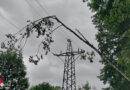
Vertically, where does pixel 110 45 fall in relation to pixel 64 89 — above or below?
above

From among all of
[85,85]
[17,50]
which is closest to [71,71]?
[17,50]

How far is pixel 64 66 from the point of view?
28.2 metres

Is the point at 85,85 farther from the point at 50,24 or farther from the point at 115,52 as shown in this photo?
the point at 50,24

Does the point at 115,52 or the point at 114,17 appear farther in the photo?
the point at 115,52

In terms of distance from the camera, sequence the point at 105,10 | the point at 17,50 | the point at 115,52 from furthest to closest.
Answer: the point at 115,52 → the point at 105,10 → the point at 17,50

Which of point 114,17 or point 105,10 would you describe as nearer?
point 114,17

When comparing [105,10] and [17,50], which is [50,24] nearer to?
[17,50]

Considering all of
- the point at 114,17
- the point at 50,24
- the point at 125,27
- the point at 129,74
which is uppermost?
the point at 125,27

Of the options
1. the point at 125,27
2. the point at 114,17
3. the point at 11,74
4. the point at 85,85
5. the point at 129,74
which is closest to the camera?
the point at 114,17

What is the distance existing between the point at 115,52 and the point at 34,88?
4365 centimetres

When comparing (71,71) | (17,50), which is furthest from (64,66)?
(17,50)

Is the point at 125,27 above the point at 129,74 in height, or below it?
above

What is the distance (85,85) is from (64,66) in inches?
2029

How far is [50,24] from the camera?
3215 millimetres
